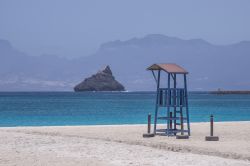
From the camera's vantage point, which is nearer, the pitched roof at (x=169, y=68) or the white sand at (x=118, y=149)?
the white sand at (x=118, y=149)

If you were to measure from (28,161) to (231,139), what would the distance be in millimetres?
9673

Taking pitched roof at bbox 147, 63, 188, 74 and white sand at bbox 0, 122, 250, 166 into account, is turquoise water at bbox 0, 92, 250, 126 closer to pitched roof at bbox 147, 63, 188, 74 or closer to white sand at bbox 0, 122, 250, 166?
pitched roof at bbox 147, 63, 188, 74

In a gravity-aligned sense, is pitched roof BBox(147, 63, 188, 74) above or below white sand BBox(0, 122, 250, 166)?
above

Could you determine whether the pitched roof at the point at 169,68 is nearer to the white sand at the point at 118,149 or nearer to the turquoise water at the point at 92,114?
the white sand at the point at 118,149

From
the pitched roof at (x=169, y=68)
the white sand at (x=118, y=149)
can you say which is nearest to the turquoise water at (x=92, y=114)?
the pitched roof at (x=169, y=68)

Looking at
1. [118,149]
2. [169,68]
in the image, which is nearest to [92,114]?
[169,68]

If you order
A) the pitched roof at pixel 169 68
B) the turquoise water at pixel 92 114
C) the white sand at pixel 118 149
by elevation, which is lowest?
the white sand at pixel 118 149

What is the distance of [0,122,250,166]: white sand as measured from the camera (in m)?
17.4

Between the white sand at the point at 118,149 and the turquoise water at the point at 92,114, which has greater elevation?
the turquoise water at the point at 92,114

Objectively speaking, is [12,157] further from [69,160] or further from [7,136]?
[7,136]

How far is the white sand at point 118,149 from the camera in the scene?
1738 centimetres

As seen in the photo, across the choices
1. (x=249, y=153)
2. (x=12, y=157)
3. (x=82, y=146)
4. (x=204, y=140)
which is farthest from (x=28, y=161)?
(x=204, y=140)

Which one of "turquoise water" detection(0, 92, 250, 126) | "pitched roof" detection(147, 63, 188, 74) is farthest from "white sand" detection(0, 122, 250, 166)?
"turquoise water" detection(0, 92, 250, 126)

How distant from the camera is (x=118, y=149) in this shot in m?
20.2
